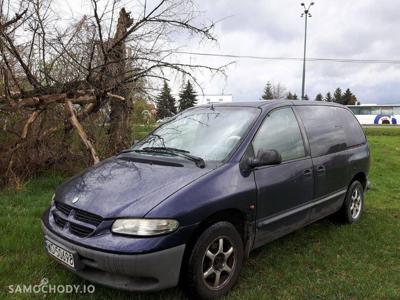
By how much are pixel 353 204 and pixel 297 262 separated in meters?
1.90

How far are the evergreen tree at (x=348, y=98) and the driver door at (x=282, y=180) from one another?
8044 centimetres

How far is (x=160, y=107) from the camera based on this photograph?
819cm

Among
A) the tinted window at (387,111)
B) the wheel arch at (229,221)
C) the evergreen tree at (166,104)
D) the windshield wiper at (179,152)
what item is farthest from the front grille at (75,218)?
the tinted window at (387,111)

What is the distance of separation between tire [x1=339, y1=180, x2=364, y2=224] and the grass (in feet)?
0.40

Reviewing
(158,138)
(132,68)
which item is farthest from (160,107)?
(158,138)

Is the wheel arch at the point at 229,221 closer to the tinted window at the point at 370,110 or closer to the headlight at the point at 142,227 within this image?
the headlight at the point at 142,227

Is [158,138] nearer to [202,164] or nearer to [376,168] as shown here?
[202,164]

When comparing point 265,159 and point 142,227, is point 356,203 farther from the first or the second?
point 142,227

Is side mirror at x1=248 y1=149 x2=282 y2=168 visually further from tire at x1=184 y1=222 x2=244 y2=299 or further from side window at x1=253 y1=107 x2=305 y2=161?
tire at x1=184 y1=222 x2=244 y2=299

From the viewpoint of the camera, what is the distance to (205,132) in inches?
169

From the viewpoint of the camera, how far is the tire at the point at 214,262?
10.5ft

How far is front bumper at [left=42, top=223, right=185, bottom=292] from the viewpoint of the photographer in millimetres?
2949

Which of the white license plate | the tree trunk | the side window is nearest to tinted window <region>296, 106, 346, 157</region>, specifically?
the side window

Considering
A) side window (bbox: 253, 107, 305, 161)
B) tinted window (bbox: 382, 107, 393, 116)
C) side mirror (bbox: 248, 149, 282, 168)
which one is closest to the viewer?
side mirror (bbox: 248, 149, 282, 168)
